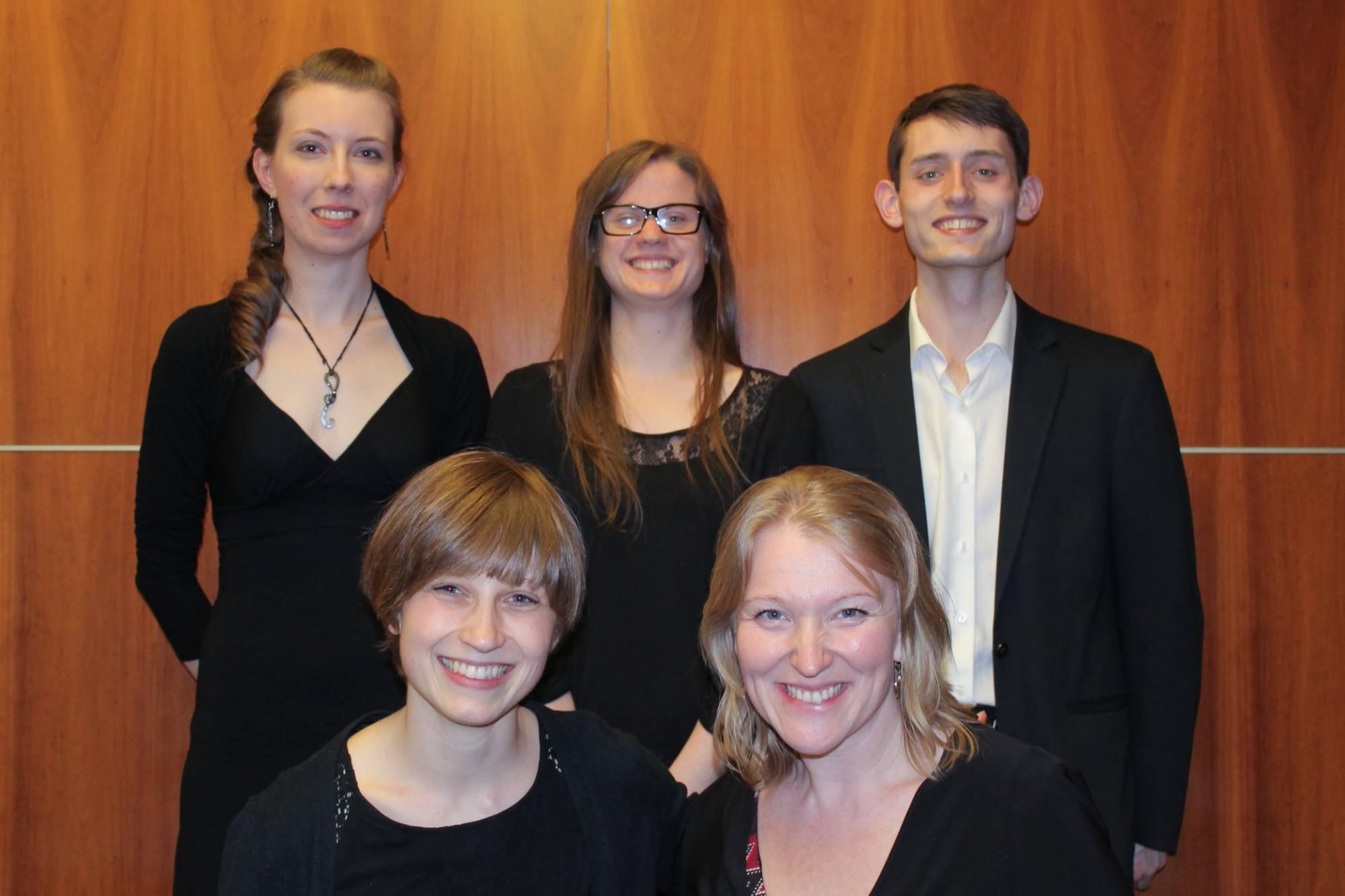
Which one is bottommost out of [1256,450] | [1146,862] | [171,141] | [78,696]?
[1146,862]

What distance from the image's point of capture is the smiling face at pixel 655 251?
7.27ft

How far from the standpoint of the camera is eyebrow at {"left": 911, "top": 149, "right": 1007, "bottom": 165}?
2359mm

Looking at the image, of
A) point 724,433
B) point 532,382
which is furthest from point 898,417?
point 532,382

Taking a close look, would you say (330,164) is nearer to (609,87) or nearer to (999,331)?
(609,87)

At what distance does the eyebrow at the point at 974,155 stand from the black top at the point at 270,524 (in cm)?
115

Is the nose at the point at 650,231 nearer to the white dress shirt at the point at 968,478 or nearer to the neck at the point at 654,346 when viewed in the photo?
the neck at the point at 654,346

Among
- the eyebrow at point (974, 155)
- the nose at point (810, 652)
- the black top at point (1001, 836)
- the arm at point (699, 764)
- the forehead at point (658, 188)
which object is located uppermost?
the eyebrow at point (974, 155)

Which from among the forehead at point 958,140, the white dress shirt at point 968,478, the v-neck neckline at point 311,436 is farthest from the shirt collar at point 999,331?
the v-neck neckline at point 311,436

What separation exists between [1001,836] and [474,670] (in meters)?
0.72

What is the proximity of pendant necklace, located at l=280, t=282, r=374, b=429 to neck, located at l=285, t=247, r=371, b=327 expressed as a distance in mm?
12

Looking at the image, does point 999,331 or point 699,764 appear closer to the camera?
point 699,764

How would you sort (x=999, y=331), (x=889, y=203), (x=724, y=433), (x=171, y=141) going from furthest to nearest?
1. (x=171, y=141)
2. (x=889, y=203)
3. (x=999, y=331)
4. (x=724, y=433)

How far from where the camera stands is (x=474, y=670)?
1.61 meters

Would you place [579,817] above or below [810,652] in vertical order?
below
